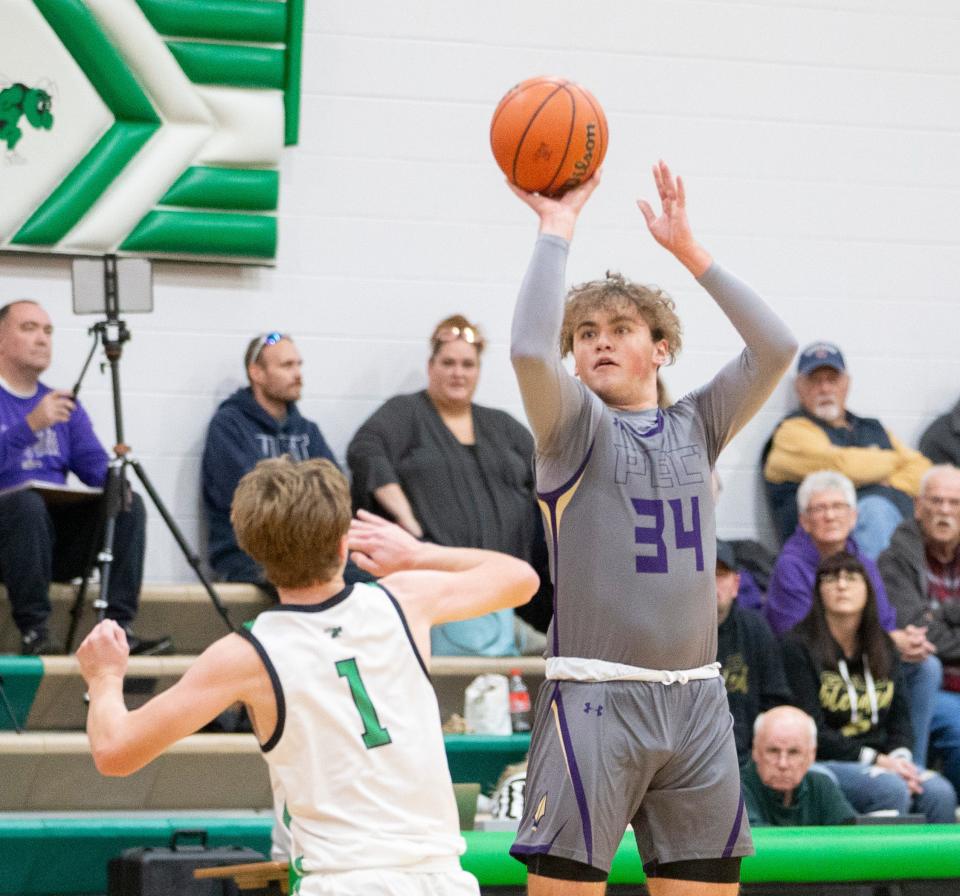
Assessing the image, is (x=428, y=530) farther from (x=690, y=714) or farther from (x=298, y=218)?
(x=690, y=714)

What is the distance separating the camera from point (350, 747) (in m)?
2.57

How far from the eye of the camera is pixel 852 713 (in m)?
6.20

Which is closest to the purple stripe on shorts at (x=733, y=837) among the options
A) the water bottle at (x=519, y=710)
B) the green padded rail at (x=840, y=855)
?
the green padded rail at (x=840, y=855)

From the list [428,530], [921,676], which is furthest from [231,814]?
[921,676]

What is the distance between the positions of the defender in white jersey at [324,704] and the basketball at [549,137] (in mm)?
887

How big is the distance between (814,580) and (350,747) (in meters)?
4.42

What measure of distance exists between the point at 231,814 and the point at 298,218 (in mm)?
3084

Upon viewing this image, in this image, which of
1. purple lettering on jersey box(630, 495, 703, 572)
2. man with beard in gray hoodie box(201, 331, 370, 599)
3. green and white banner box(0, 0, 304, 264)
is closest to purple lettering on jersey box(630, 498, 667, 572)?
purple lettering on jersey box(630, 495, 703, 572)

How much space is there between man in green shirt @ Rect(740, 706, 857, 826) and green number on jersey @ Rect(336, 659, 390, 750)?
3282 mm

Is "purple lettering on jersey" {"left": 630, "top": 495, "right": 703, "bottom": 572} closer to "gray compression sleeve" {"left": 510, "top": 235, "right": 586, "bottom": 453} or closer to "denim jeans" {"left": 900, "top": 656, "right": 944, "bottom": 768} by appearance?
"gray compression sleeve" {"left": 510, "top": 235, "right": 586, "bottom": 453}

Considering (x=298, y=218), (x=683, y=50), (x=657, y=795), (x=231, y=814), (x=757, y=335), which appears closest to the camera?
(x=657, y=795)

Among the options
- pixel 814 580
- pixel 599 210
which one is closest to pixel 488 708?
→ pixel 814 580

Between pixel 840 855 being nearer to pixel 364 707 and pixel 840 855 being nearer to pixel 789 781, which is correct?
pixel 789 781

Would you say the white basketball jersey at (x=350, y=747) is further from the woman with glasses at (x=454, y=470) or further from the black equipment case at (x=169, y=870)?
the woman with glasses at (x=454, y=470)
